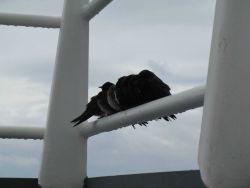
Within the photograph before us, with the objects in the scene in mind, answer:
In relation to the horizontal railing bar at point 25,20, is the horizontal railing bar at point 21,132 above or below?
below

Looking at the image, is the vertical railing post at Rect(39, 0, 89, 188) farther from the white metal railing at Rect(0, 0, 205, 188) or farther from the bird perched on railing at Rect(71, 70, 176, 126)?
the bird perched on railing at Rect(71, 70, 176, 126)

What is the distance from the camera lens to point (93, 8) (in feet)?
4.53

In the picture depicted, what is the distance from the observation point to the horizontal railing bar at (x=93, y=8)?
4.23 ft

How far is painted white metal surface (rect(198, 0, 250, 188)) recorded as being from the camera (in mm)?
537

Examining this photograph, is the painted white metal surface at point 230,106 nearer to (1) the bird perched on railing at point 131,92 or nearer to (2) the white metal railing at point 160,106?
(2) the white metal railing at point 160,106

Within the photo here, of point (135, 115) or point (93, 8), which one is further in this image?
point (93, 8)

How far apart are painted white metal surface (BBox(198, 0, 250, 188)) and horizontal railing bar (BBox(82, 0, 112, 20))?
727 mm

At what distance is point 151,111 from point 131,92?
0.48 ft

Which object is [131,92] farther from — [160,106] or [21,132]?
[21,132]

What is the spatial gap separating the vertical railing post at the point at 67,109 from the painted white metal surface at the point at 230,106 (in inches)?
33.6

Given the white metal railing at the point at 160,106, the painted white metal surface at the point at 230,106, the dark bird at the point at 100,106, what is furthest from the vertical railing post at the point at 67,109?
the painted white metal surface at the point at 230,106

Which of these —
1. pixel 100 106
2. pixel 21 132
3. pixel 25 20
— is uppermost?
pixel 25 20

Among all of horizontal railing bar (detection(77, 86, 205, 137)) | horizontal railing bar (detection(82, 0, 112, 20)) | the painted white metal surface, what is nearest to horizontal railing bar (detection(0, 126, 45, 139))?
horizontal railing bar (detection(77, 86, 205, 137))

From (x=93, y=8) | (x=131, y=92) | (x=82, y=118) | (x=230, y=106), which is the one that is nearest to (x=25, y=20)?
(x=93, y=8)
